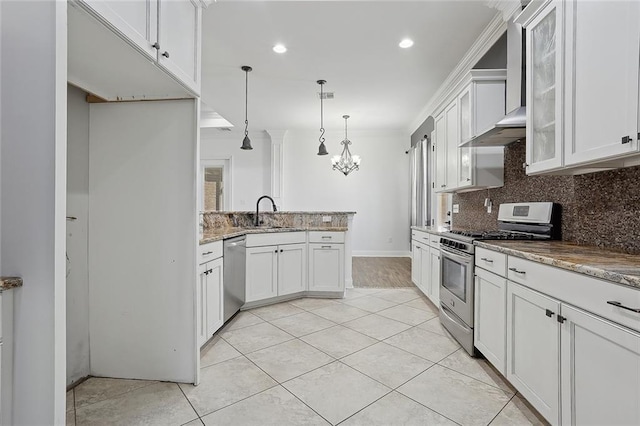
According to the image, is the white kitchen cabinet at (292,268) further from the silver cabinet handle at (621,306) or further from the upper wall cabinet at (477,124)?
the silver cabinet handle at (621,306)

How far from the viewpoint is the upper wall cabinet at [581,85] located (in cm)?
134

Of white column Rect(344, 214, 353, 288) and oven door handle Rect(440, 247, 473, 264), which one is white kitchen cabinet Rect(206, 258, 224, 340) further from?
oven door handle Rect(440, 247, 473, 264)

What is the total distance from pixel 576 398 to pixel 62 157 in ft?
6.87

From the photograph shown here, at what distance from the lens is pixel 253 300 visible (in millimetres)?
3393

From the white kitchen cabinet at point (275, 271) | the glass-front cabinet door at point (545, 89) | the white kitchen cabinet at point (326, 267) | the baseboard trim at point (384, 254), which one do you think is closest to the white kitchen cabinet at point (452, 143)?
the glass-front cabinet door at point (545, 89)

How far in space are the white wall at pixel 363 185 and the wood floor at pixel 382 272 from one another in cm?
56

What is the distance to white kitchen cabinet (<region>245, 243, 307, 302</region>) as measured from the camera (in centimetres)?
338

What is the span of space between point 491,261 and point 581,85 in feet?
3.51

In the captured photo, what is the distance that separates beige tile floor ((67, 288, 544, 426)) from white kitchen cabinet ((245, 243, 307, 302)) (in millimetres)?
600

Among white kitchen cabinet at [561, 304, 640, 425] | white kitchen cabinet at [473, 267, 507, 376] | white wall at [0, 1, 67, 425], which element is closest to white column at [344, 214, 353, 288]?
white kitchen cabinet at [473, 267, 507, 376]

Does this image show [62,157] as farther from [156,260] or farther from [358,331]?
[358,331]

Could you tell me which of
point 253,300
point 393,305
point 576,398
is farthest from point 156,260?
point 393,305

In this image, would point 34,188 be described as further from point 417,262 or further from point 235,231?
point 417,262

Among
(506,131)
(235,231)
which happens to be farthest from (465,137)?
(235,231)
